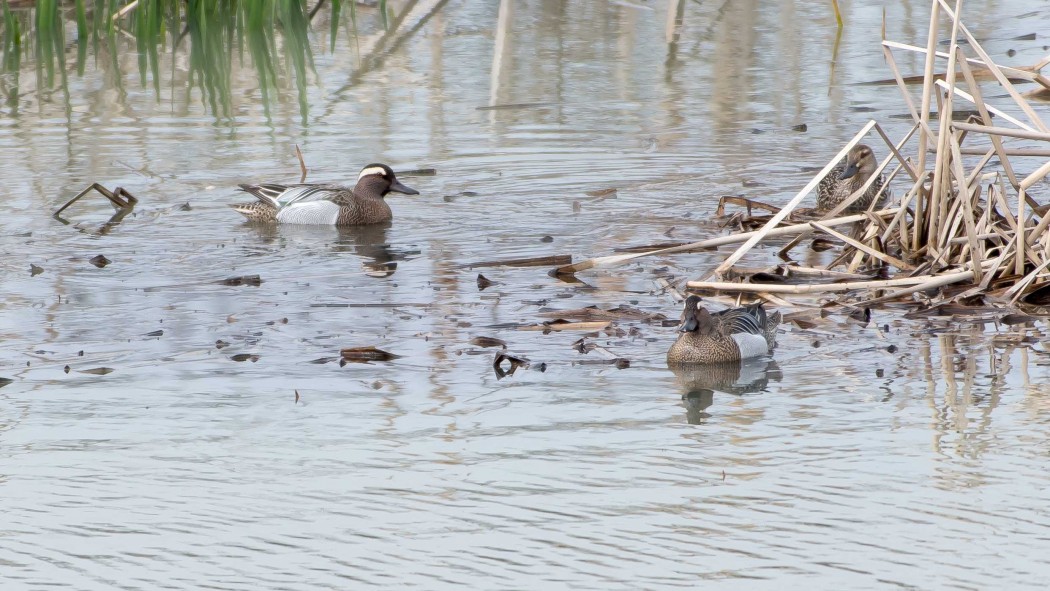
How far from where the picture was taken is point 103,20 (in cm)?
2112

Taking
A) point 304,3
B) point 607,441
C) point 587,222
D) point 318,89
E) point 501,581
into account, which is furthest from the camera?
point 304,3

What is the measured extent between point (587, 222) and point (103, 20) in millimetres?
12019

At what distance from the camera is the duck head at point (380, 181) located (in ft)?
38.7

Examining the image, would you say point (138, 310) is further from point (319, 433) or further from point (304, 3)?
point (304, 3)

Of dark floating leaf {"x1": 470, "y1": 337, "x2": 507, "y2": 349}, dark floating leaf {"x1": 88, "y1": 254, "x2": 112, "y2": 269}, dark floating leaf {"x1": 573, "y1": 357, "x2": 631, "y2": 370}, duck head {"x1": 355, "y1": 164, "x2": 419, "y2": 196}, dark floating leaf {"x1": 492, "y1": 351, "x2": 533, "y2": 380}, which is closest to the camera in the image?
dark floating leaf {"x1": 492, "y1": 351, "x2": 533, "y2": 380}

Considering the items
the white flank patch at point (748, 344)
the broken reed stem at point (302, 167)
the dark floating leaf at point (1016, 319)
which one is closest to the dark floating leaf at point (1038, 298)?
the dark floating leaf at point (1016, 319)

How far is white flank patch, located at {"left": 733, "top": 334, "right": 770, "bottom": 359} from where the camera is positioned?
757 centimetres

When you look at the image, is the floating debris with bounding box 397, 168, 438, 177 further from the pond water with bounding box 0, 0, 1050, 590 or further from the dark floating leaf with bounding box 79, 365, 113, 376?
the dark floating leaf with bounding box 79, 365, 113, 376

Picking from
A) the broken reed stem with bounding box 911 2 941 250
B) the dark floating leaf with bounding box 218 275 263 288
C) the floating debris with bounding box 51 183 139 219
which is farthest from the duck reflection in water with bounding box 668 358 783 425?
the floating debris with bounding box 51 183 139 219

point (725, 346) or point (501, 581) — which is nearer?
point (501, 581)

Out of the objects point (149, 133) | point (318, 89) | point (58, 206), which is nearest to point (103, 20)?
point (318, 89)

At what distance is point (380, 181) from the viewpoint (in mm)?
11859

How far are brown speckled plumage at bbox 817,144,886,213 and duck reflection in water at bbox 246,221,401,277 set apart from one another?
3093mm

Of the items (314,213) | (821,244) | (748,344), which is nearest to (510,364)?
(748,344)
